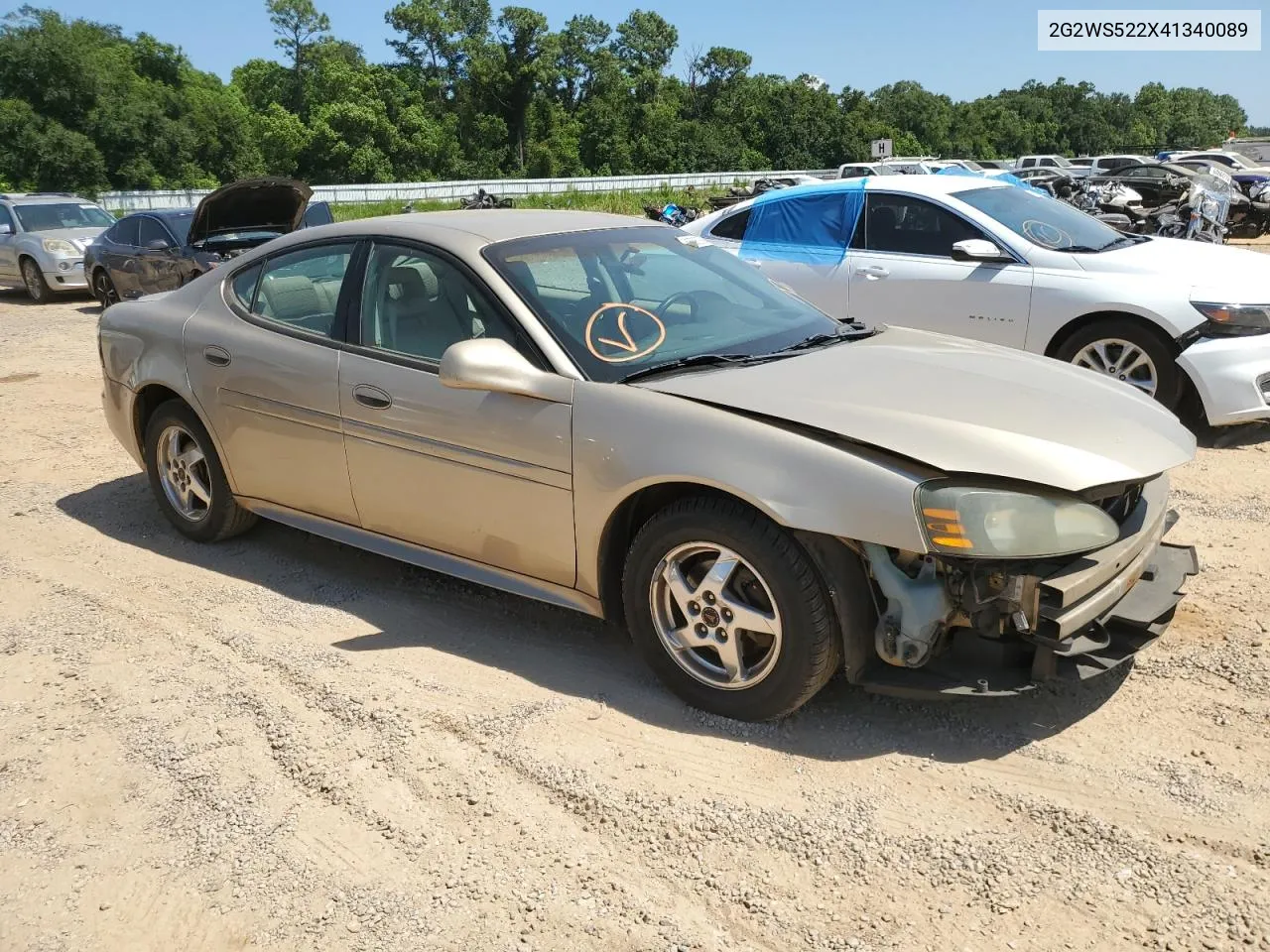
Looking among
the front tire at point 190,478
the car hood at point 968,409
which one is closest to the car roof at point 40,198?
the front tire at point 190,478

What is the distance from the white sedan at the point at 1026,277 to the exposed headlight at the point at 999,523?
306 cm

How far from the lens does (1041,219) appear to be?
7.47 meters

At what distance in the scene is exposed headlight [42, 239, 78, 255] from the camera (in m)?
16.2

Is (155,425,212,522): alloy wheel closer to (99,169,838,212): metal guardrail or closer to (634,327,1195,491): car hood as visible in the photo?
(634,327,1195,491): car hood

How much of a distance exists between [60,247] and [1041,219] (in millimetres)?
14745

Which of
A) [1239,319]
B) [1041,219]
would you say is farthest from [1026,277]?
[1239,319]

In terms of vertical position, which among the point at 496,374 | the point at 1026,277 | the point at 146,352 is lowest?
the point at 146,352

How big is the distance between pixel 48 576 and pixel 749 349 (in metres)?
3.58

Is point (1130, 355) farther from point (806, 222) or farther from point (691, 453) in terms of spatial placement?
point (691, 453)

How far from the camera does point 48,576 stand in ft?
16.7

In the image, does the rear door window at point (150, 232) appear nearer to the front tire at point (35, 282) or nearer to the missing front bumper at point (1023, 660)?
the front tire at point (35, 282)

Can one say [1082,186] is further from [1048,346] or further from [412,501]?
[412,501]

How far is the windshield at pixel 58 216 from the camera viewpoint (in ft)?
55.7

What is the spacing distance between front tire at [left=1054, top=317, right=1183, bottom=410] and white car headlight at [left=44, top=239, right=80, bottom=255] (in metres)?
15.1
